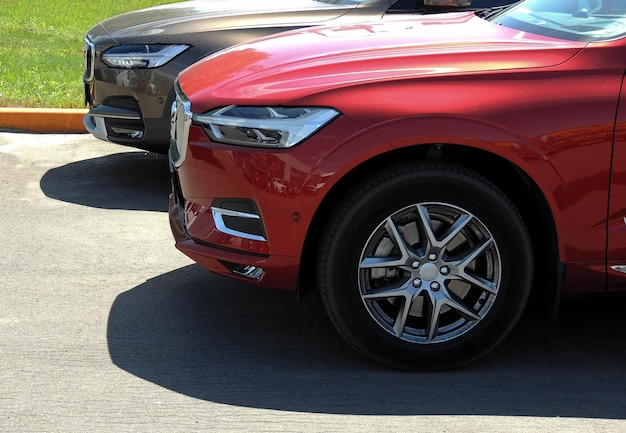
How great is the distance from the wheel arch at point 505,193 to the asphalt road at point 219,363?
1.14ft

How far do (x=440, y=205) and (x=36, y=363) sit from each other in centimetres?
168

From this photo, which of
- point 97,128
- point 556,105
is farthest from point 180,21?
point 556,105

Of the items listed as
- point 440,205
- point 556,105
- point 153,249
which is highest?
point 556,105

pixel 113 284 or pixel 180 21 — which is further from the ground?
pixel 180 21

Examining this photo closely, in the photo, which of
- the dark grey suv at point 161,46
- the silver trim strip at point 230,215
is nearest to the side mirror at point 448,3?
the dark grey suv at point 161,46

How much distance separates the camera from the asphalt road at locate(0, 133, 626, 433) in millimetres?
3568

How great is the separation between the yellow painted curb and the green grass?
1.34ft

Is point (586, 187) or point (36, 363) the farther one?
point (36, 363)

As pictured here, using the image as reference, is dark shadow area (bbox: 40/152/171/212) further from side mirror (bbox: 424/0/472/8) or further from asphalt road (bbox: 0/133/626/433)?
side mirror (bbox: 424/0/472/8)

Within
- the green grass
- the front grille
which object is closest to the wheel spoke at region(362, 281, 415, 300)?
the front grille

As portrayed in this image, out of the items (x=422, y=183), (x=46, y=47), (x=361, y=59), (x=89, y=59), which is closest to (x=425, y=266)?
(x=422, y=183)

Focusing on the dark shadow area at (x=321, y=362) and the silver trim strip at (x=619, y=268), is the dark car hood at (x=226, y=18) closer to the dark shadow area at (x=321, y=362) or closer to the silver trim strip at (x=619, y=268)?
the dark shadow area at (x=321, y=362)

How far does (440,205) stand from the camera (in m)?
3.81

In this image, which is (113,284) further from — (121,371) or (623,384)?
(623,384)
